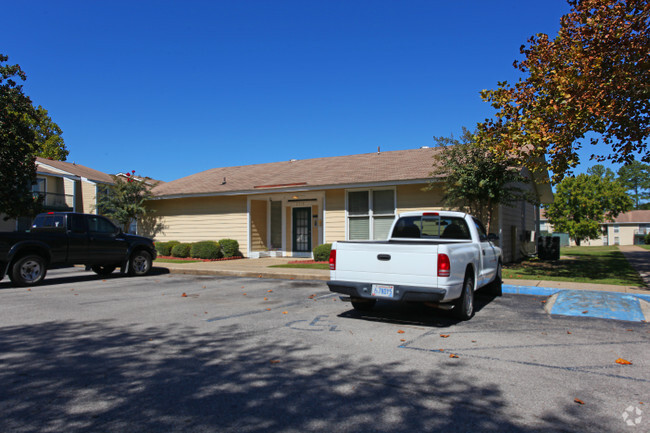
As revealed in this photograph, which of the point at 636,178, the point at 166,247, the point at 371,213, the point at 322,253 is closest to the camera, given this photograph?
→ the point at 322,253

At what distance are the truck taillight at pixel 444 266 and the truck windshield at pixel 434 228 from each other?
2.07m

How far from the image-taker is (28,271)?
11.2 m

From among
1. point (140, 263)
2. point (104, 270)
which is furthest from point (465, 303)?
point (104, 270)

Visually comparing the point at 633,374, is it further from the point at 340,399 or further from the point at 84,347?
the point at 84,347

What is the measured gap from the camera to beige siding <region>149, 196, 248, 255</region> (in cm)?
1981

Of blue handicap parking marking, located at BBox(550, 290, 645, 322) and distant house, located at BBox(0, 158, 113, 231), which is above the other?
distant house, located at BBox(0, 158, 113, 231)

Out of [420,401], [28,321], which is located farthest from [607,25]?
[28,321]

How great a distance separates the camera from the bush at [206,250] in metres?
18.6

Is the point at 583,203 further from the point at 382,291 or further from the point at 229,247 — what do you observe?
the point at 382,291

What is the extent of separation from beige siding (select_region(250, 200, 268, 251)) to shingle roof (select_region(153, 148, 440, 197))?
3.29 feet

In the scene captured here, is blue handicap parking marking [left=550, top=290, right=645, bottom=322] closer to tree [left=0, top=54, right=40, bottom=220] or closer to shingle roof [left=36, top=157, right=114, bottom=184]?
tree [left=0, top=54, right=40, bottom=220]

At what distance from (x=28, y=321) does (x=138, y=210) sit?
15014 millimetres

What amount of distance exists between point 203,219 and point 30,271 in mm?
9737

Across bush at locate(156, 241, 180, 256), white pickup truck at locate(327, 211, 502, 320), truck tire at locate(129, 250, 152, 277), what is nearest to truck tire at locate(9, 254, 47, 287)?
truck tire at locate(129, 250, 152, 277)
